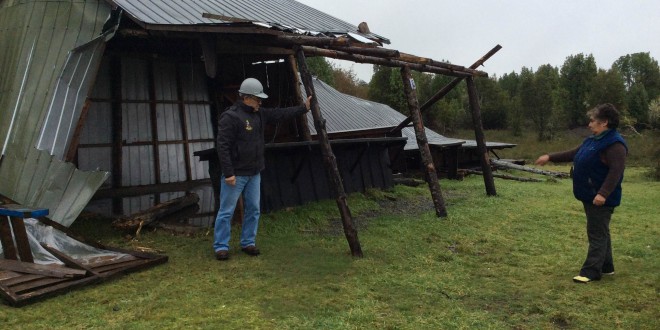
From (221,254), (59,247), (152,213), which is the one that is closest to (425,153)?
(221,254)

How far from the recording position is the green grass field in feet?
13.5

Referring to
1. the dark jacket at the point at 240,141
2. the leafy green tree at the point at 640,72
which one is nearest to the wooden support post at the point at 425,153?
the dark jacket at the point at 240,141

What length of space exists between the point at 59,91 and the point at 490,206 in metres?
8.12

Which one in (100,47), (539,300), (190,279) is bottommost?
(539,300)

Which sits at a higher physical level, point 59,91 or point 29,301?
point 59,91

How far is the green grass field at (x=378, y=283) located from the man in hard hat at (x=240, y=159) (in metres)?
0.37

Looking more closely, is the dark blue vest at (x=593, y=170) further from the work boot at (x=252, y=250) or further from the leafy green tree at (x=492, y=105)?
the leafy green tree at (x=492, y=105)

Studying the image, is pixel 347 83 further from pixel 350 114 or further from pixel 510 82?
pixel 350 114

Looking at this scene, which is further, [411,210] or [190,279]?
[411,210]

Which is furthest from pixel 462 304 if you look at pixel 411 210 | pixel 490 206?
pixel 490 206

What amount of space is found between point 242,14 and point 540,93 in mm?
43064

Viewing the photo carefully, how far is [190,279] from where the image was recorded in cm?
516

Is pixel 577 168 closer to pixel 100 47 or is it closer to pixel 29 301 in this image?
pixel 29 301

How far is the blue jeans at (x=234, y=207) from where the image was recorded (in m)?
5.93
